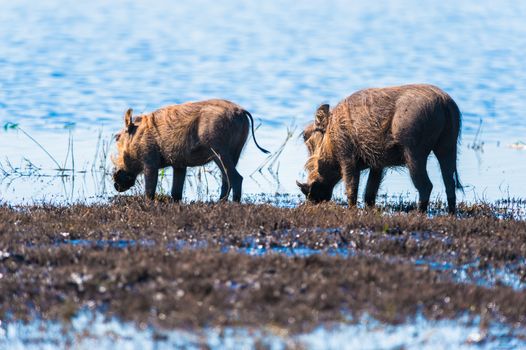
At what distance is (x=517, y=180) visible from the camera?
14.5 metres

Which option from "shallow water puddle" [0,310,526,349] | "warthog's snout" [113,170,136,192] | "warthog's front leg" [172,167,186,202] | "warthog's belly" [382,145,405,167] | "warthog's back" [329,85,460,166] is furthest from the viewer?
"warthog's snout" [113,170,136,192]

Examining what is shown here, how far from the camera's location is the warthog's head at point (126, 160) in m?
12.3

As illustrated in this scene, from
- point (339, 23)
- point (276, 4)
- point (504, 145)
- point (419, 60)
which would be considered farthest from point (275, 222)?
point (276, 4)

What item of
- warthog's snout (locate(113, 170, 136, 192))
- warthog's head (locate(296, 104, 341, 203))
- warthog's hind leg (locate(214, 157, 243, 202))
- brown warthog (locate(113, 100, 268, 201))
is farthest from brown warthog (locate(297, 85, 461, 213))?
warthog's snout (locate(113, 170, 136, 192))

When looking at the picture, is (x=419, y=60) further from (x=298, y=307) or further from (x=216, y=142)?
(x=298, y=307)

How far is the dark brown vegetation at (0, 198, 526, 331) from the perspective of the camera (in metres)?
6.97

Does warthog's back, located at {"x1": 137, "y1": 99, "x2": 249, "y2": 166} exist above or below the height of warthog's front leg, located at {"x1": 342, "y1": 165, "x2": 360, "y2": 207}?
above

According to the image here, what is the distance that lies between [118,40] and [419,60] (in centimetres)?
1075

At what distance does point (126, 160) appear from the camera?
12.4 m

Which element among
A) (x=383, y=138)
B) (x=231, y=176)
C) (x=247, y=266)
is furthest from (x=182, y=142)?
(x=247, y=266)

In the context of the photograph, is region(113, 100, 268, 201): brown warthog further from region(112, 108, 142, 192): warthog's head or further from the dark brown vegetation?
the dark brown vegetation

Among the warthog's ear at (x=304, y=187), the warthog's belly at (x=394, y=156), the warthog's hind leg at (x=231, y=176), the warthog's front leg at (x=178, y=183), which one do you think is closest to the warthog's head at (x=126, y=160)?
the warthog's front leg at (x=178, y=183)

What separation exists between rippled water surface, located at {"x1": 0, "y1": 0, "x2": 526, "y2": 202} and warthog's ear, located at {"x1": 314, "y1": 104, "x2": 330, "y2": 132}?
1533mm

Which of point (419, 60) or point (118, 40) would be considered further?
point (118, 40)
